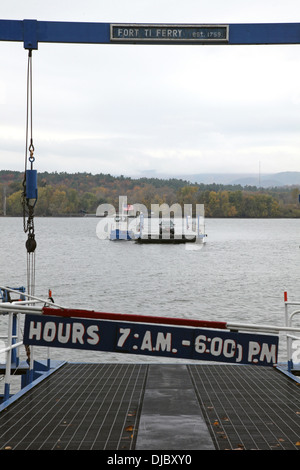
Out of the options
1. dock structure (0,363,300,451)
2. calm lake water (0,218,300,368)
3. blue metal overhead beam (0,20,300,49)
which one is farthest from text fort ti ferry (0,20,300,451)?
calm lake water (0,218,300,368)

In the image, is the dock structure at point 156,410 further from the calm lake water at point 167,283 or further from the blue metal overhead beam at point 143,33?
the calm lake water at point 167,283

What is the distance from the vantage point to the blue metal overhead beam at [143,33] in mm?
11938

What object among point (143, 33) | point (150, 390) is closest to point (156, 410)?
point (150, 390)

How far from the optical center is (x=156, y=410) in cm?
783

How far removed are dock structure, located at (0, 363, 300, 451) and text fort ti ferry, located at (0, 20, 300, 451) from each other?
1 cm

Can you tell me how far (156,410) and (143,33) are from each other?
7.78 metres

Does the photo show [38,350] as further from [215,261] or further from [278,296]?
[215,261]

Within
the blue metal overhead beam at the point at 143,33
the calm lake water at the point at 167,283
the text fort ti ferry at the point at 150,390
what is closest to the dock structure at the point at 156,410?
the text fort ti ferry at the point at 150,390

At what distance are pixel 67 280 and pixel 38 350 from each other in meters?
35.0

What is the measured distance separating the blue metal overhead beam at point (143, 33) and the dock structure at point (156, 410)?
6.76 m

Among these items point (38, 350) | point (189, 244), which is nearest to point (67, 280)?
point (38, 350)

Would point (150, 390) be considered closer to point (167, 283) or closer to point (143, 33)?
point (143, 33)

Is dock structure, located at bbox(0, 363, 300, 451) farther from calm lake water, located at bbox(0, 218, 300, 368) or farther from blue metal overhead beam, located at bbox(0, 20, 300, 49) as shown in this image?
calm lake water, located at bbox(0, 218, 300, 368)

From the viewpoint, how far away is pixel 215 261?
9100 cm
